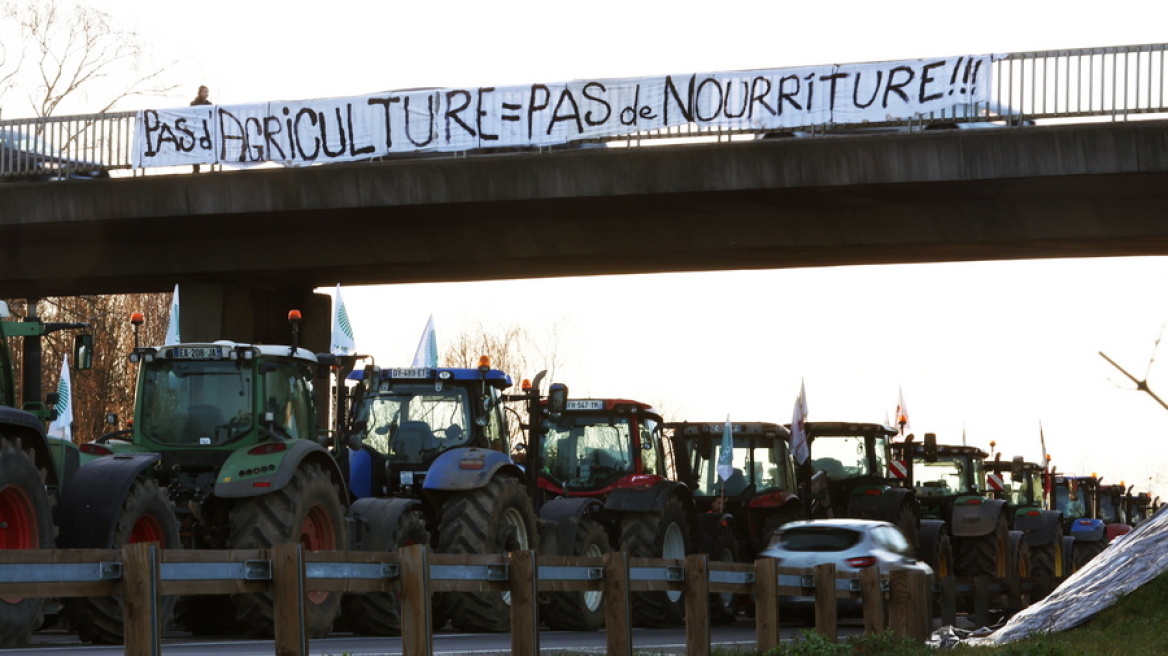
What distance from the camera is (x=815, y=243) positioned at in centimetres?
2841

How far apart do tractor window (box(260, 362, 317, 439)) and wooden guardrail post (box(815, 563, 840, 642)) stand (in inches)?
192

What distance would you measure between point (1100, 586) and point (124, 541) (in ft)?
24.2

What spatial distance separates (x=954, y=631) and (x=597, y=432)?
6.20 m

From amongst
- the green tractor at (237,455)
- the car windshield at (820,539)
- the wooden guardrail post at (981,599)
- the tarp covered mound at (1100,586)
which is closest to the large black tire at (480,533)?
the green tractor at (237,455)

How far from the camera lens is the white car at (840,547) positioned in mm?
20172

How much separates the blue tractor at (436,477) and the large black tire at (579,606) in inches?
34.1

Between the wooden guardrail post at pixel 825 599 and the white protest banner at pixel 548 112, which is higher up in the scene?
the white protest banner at pixel 548 112

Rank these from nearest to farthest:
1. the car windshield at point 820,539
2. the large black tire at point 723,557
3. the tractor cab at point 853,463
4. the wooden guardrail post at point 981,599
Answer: the car windshield at point 820,539
the large black tire at point 723,557
the wooden guardrail post at point 981,599
the tractor cab at point 853,463

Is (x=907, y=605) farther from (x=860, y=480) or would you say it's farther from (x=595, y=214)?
(x=595, y=214)

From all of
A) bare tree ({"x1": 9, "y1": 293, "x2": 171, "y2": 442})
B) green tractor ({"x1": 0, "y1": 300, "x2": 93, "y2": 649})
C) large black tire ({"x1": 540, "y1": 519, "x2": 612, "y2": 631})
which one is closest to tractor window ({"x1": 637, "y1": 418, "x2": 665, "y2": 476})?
large black tire ({"x1": 540, "y1": 519, "x2": 612, "y2": 631})

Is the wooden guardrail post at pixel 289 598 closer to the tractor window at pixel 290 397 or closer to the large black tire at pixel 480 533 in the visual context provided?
the tractor window at pixel 290 397

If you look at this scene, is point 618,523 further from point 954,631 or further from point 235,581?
point 235,581

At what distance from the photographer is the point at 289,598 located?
27.9 feet

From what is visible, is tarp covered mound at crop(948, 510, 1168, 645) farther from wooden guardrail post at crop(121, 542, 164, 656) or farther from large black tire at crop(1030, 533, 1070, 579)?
large black tire at crop(1030, 533, 1070, 579)
